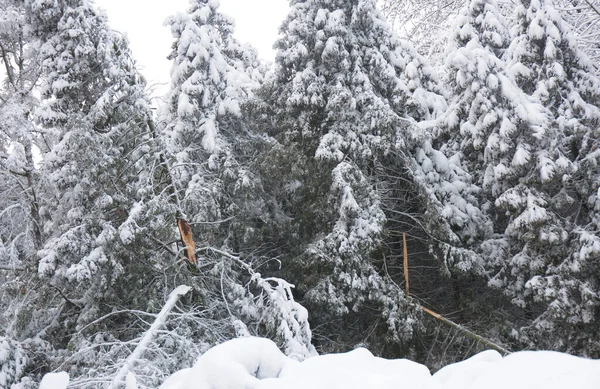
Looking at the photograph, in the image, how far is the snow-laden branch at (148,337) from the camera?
5.23m

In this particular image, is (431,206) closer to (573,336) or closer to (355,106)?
(355,106)

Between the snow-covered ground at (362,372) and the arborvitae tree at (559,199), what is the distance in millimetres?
6533

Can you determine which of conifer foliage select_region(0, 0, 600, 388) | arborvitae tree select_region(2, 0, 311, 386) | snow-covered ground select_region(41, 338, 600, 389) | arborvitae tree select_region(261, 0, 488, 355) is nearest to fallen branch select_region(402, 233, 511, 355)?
conifer foliage select_region(0, 0, 600, 388)

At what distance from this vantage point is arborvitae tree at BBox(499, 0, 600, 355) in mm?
8812

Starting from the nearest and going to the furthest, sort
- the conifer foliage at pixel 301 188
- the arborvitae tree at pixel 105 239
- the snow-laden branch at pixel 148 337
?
the snow-laden branch at pixel 148 337 < the arborvitae tree at pixel 105 239 < the conifer foliage at pixel 301 188

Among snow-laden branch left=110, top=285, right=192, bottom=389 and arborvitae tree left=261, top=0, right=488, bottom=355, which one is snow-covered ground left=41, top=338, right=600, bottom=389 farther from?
arborvitae tree left=261, top=0, right=488, bottom=355

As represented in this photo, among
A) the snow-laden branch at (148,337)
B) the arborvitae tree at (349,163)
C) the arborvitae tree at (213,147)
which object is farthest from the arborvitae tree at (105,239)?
the arborvitae tree at (349,163)

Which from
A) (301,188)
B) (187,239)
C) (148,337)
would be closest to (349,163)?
(301,188)

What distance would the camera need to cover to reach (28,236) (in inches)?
393

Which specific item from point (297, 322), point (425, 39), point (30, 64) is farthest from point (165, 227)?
point (425, 39)

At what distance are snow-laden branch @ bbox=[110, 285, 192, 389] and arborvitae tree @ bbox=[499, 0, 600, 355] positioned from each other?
656 cm

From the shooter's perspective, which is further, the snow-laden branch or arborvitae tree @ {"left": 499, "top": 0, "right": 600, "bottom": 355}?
arborvitae tree @ {"left": 499, "top": 0, "right": 600, "bottom": 355}

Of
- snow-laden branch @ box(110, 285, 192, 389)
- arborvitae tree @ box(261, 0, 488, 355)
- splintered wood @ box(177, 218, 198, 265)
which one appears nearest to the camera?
snow-laden branch @ box(110, 285, 192, 389)

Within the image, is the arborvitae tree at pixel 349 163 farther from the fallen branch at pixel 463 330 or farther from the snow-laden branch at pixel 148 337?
the snow-laden branch at pixel 148 337
